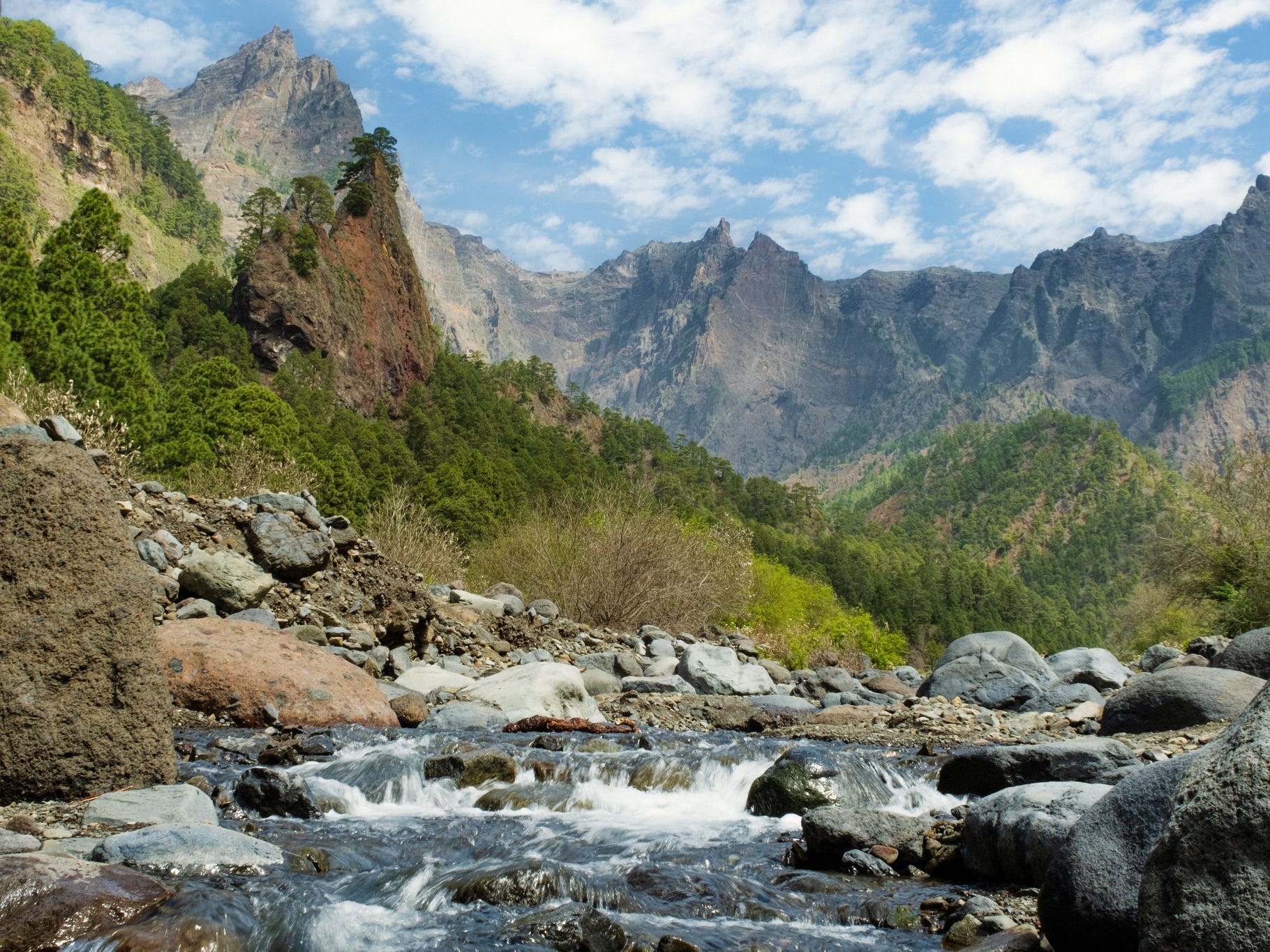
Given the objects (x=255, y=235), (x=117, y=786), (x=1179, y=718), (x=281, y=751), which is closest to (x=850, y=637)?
(x=1179, y=718)

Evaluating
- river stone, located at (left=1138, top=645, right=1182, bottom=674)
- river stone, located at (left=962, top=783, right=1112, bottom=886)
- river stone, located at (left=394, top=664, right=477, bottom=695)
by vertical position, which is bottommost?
river stone, located at (left=394, top=664, right=477, bottom=695)

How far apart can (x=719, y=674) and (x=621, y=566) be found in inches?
273

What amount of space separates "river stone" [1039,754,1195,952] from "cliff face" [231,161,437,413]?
69505 millimetres

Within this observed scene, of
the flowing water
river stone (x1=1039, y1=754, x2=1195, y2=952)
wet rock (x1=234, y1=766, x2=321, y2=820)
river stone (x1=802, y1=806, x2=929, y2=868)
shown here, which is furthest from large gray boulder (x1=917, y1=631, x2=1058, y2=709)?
wet rock (x1=234, y1=766, x2=321, y2=820)

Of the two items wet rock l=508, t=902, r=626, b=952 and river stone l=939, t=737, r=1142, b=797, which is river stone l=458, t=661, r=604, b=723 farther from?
wet rock l=508, t=902, r=626, b=952

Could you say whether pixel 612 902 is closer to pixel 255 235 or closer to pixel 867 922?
pixel 867 922

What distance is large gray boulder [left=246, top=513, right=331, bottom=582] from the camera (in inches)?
604

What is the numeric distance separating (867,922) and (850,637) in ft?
91.8

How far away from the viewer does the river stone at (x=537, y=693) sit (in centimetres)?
1248

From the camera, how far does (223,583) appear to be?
13.4m

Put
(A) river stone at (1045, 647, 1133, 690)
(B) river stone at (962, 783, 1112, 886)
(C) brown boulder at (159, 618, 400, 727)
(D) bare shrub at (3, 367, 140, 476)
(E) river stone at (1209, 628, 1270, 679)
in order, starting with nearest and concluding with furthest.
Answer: (B) river stone at (962, 783, 1112, 886) < (C) brown boulder at (159, 618, 400, 727) < (E) river stone at (1209, 628, 1270, 679) < (A) river stone at (1045, 647, 1133, 690) < (D) bare shrub at (3, 367, 140, 476)

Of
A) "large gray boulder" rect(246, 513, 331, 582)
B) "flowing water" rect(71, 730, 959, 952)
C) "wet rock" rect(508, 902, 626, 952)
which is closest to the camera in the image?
"wet rock" rect(508, 902, 626, 952)

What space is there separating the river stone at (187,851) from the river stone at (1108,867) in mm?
4816

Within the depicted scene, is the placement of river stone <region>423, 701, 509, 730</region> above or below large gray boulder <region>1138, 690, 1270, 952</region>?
below
